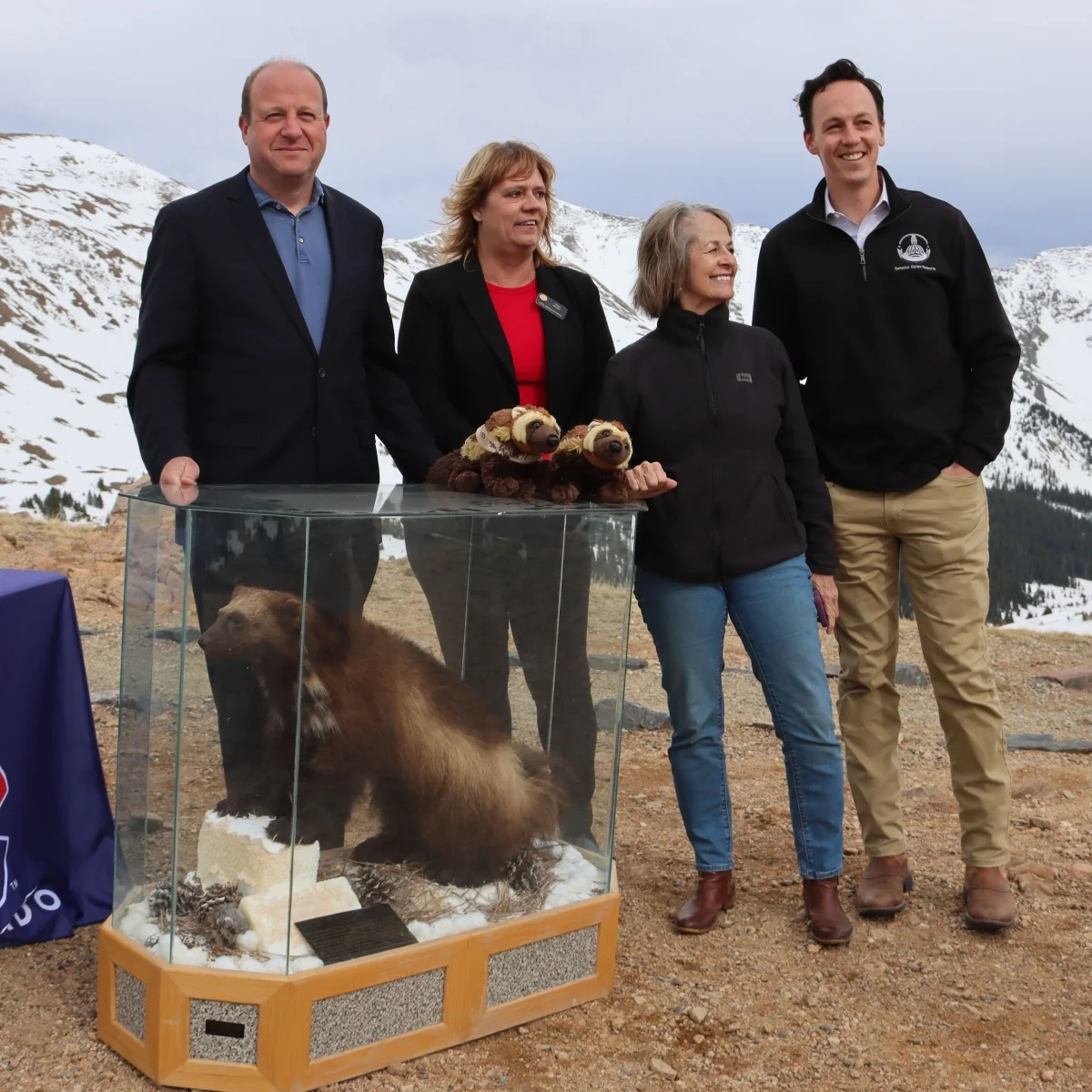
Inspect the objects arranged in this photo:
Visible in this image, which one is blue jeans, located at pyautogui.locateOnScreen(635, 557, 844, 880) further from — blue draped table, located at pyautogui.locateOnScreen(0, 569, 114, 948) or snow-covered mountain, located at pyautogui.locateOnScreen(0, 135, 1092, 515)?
snow-covered mountain, located at pyautogui.locateOnScreen(0, 135, 1092, 515)

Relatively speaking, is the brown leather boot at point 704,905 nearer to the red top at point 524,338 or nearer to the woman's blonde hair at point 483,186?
the red top at point 524,338

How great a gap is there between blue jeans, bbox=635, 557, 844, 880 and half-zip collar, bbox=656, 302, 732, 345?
0.73m

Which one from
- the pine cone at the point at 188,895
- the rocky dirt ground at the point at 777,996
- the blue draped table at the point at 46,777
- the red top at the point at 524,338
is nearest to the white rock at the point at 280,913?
the pine cone at the point at 188,895

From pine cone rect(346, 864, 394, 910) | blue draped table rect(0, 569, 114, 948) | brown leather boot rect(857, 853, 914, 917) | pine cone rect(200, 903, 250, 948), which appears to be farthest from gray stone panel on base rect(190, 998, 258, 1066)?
brown leather boot rect(857, 853, 914, 917)

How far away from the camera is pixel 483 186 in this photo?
3.66m

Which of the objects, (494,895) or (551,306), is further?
(551,306)

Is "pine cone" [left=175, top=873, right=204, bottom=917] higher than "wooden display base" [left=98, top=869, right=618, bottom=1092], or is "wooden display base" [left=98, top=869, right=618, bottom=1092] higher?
"pine cone" [left=175, top=873, right=204, bottom=917]

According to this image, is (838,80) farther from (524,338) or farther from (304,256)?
(304,256)

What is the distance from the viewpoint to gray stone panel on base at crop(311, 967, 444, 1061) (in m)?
2.71

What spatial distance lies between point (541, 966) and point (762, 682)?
1.08m

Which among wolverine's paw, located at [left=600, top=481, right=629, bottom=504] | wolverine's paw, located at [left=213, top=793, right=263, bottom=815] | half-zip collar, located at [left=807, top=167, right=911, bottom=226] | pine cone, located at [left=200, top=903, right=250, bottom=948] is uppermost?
half-zip collar, located at [left=807, top=167, right=911, bottom=226]

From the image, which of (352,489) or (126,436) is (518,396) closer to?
(352,489)

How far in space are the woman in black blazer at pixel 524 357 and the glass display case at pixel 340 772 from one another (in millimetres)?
16

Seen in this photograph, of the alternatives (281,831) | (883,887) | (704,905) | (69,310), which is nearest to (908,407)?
(883,887)
